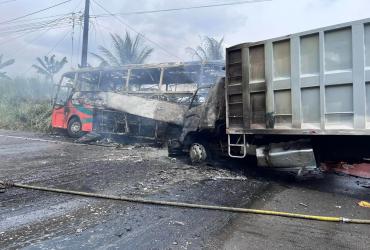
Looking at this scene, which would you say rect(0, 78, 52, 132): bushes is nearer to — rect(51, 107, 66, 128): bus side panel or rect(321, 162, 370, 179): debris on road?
rect(51, 107, 66, 128): bus side panel

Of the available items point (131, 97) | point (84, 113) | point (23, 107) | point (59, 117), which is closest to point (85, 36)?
point (23, 107)

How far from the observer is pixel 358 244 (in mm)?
3199

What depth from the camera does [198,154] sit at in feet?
24.3

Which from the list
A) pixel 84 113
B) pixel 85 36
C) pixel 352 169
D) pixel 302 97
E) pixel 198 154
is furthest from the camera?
pixel 85 36

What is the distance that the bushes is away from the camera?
17109 mm

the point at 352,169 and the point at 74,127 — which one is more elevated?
the point at 74,127

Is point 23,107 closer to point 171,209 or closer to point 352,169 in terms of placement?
point 171,209

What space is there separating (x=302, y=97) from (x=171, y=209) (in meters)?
2.62

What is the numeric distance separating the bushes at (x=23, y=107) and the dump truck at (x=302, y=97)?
12.2m

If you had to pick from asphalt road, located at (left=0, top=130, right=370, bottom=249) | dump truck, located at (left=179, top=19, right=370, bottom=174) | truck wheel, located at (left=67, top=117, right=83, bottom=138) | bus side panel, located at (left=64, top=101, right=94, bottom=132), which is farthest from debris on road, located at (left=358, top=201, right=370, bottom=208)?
truck wheel, located at (left=67, top=117, right=83, bottom=138)

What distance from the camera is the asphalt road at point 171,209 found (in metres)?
3.25

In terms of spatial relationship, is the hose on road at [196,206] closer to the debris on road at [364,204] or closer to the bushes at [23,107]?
the debris on road at [364,204]

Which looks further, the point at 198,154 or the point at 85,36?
the point at 85,36

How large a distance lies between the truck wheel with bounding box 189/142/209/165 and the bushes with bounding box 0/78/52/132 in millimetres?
10350
